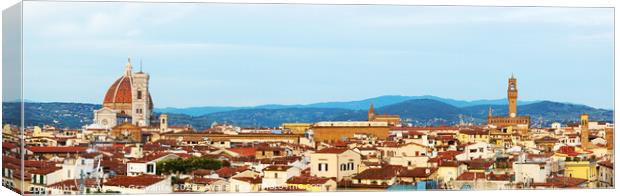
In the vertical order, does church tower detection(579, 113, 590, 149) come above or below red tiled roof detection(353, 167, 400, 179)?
above

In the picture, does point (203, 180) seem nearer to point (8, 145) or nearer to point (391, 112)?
point (8, 145)

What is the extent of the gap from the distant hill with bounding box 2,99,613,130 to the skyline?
170 millimetres

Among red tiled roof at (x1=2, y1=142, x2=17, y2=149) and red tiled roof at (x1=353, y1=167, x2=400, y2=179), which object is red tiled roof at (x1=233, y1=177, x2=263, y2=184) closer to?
red tiled roof at (x1=353, y1=167, x2=400, y2=179)

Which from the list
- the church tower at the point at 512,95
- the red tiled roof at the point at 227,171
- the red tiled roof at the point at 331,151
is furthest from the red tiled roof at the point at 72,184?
the church tower at the point at 512,95

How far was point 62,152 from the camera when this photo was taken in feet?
43.4

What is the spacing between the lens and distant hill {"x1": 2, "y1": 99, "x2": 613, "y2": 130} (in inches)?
551

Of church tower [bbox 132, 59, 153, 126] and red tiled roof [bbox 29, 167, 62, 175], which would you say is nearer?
red tiled roof [bbox 29, 167, 62, 175]

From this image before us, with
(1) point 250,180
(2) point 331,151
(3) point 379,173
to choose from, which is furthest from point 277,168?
(3) point 379,173

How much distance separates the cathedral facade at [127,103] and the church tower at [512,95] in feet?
11.5

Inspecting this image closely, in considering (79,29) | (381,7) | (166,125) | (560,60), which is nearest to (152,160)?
(166,125)

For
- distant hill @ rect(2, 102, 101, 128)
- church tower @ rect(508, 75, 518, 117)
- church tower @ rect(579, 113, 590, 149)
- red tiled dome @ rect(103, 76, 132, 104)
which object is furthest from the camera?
church tower @ rect(579, 113, 590, 149)

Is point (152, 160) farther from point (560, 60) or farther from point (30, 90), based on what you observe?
point (560, 60)

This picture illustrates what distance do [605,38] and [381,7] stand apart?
2.22 metres

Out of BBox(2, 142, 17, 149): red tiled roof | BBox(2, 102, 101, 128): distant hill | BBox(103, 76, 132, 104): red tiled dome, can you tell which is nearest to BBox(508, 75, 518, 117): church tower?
BBox(103, 76, 132, 104): red tiled dome
